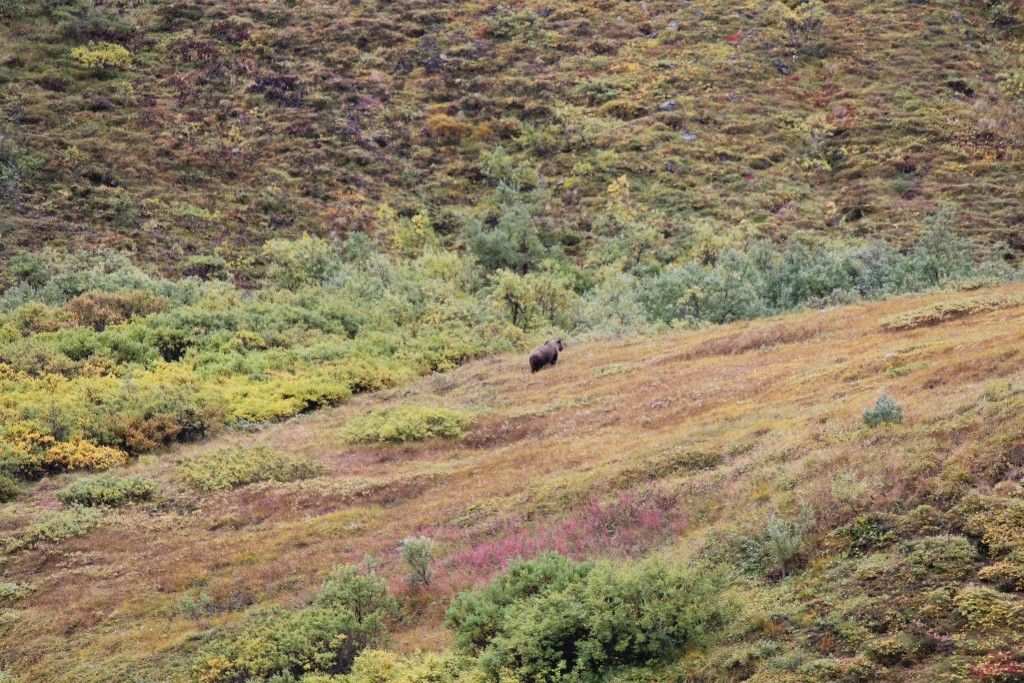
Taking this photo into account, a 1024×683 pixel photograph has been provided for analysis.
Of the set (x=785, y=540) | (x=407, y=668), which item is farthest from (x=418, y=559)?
(x=785, y=540)

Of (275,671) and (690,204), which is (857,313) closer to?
(275,671)

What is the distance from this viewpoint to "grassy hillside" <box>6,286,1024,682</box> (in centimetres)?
1139

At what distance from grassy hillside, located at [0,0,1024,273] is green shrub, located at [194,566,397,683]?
43.7 metres

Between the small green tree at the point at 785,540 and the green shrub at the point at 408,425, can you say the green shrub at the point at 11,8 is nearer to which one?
the green shrub at the point at 408,425

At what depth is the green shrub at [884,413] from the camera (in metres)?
15.9

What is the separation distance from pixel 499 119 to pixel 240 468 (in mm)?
54715

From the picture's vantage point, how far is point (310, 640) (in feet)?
45.4

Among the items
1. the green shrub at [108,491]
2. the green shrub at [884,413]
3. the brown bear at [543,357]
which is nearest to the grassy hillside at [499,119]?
the brown bear at [543,357]

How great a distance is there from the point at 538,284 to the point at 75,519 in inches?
1123

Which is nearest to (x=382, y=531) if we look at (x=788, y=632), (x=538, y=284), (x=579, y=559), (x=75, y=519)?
(x=579, y=559)

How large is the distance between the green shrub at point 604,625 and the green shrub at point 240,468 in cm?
1337

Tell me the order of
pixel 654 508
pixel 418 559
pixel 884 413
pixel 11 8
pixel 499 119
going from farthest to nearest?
1. pixel 11 8
2. pixel 499 119
3. pixel 654 508
4. pixel 418 559
5. pixel 884 413

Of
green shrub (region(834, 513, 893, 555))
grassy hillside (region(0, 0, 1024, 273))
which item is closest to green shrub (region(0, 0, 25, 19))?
grassy hillside (region(0, 0, 1024, 273))

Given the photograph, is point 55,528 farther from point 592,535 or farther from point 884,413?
point 884,413
